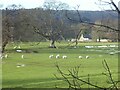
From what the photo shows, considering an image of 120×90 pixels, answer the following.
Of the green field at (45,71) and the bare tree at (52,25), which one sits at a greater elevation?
the bare tree at (52,25)

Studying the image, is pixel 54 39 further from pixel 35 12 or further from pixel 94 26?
pixel 35 12

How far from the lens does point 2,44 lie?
6105mm

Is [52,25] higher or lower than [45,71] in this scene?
higher

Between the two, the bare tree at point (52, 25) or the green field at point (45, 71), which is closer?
the bare tree at point (52, 25)

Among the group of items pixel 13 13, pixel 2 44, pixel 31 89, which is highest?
pixel 13 13

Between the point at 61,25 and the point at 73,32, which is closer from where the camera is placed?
the point at 73,32

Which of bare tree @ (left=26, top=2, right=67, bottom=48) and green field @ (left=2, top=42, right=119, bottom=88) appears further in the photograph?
green field @ (left=2, top=42, right=119, bottom=88)

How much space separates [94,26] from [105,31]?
75mm

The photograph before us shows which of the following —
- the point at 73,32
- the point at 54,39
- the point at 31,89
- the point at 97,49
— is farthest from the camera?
the point at 97,49

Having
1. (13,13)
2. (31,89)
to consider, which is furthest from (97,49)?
(13,13)

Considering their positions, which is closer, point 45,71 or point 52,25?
point 52,25

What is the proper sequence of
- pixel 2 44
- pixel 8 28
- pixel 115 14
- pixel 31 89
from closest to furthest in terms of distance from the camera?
pixel 115 14, pixel 8 28, pixel 2 44, pixel 31 89

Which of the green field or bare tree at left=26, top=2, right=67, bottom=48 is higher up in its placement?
bare tree at left=26, top=2, right=67, bottom=48

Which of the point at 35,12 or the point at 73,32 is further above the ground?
the point at 35,12
